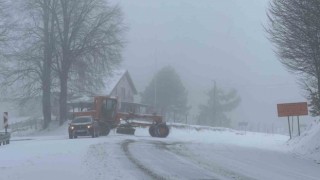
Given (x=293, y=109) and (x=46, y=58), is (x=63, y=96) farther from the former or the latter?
(x=293, y=109)

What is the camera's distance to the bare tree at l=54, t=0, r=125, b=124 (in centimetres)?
6016

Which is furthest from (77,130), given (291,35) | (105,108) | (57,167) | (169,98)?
(169,98)

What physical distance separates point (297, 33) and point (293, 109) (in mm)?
13866

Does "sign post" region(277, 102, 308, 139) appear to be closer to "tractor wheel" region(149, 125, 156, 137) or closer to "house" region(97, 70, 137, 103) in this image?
"tractor wheel" region(149, 125, 156, 137)

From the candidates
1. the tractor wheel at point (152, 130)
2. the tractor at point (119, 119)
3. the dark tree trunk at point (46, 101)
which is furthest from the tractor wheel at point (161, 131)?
the dark tree trunk at point (46, 101)

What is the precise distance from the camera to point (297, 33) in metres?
27.7

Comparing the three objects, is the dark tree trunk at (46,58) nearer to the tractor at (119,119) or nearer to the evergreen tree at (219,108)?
the tractor at (119,119)

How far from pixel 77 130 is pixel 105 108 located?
6856mm

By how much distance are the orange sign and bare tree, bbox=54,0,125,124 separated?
23.7m

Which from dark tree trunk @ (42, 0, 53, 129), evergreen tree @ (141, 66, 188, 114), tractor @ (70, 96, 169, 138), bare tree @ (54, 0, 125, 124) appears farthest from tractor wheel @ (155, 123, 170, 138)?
evergreen tree @ (141, 66, 188, 114)

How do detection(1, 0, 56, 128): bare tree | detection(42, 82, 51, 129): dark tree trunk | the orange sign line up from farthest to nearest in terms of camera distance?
1. detection(42, 82, 51, 129): dark tree trunk
2. detection(1, 0, 56, 128): bare tree
3. the orange sign

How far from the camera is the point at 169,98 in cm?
10894

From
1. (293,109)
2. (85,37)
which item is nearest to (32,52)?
(85,37)

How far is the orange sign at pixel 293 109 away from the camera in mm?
40219
